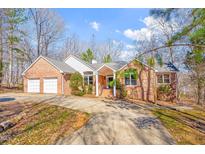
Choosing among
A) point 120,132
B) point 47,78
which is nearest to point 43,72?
point 47,78

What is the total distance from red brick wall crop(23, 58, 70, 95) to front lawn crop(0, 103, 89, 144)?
9.52 m

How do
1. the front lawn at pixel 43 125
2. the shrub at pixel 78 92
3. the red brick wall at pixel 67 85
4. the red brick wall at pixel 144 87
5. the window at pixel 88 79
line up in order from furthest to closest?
1. the window at pixel 88 79
2. the red brick wall at pixel 67 85
3. the shrub at pixel 78 92
4. the red brick wall at pixel 144 87
5. the front lawn at pixel 43 125

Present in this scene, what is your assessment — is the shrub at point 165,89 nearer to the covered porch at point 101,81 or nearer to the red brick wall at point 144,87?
the red brick wall at point 144,87

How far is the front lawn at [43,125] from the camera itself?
825 cm

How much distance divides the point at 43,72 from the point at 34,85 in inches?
79.9

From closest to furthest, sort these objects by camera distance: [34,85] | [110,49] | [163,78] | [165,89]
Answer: [165,89] → [163,78] → [34,85] → [110,49]

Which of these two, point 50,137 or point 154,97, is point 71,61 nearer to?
point 154,97

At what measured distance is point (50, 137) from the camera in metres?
8.43

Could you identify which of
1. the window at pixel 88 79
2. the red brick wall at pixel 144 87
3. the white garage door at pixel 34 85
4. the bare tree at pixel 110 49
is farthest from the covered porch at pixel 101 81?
the bare tree at pixel 110 49

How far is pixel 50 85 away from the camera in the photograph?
922 inches

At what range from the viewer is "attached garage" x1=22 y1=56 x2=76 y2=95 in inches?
901

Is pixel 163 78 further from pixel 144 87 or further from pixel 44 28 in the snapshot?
pixel 44 28

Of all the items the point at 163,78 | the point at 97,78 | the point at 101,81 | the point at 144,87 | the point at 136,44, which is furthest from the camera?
the point at 136,44
